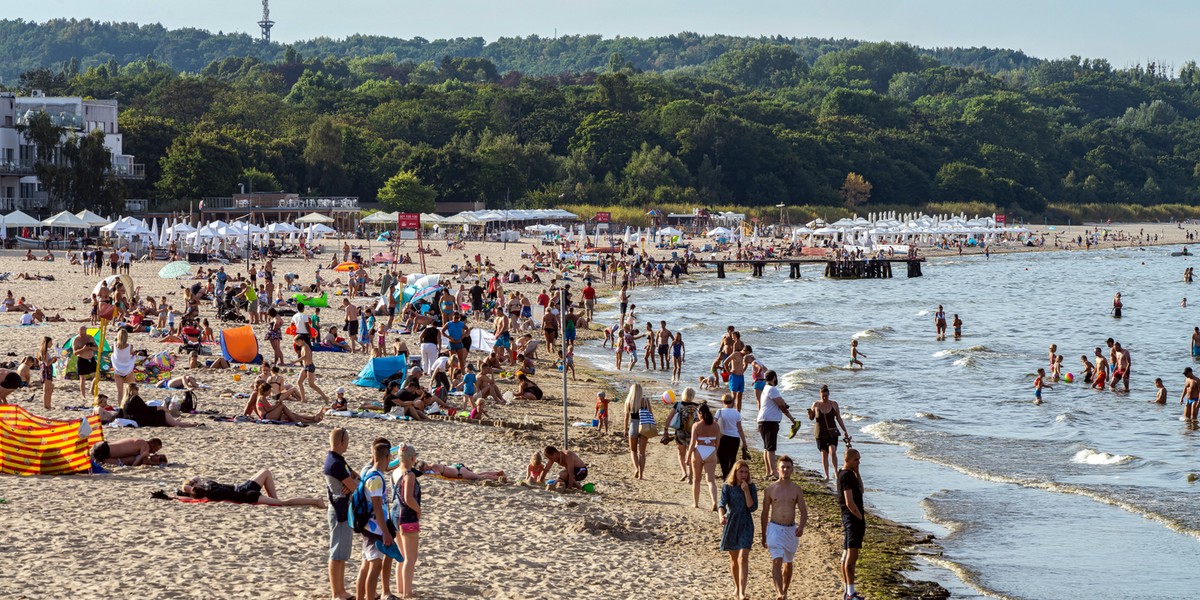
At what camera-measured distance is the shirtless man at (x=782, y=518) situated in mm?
9344

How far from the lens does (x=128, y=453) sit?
481 inches

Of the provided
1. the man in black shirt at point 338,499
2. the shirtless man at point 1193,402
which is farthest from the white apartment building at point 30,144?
the man in black shirt at point 338,499

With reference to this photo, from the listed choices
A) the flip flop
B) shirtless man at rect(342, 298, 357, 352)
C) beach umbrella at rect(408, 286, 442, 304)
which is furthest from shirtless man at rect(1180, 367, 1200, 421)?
the flip flop

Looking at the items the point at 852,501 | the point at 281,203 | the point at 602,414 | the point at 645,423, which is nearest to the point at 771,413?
the point at 645,423

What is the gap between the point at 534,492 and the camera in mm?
12953

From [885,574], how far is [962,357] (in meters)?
20.1

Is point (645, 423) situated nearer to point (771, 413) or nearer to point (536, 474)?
point (771, 413)

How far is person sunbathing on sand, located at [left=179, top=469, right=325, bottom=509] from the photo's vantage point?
36.3 ft

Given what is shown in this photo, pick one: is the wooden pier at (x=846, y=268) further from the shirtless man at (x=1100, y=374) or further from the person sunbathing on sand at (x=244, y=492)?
the person sunbathing on sand at (x=244, y=492)

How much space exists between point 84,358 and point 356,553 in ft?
24.9

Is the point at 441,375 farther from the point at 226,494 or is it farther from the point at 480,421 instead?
the point at 226,494

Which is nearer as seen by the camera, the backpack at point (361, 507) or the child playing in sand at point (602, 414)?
the backpack at point (361, 507)

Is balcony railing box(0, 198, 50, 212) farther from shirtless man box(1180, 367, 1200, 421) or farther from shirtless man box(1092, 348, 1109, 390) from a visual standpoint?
shirtless man box(1180, 367, 1200, 421)

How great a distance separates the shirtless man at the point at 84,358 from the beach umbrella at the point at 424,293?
1104 cm
